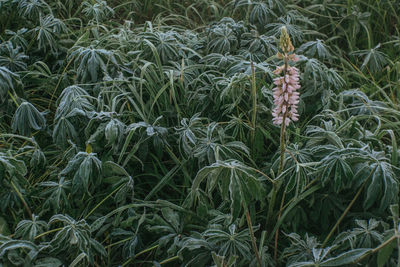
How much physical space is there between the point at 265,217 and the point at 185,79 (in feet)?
2.56

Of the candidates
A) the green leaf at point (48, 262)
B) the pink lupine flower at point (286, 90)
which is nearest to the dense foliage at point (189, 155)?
the green leaf at point (48, 262)

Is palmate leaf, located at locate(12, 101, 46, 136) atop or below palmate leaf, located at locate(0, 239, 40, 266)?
atop

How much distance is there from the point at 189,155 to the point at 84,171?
0.40m

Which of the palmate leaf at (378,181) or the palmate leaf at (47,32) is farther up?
the palmate leaf at (47,32)

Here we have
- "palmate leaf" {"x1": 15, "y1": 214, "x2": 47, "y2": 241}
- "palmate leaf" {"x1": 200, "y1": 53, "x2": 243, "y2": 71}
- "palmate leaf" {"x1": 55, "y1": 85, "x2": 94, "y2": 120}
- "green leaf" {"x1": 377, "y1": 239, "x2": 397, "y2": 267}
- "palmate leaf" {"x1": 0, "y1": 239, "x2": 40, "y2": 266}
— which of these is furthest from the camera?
"palmate leaf" {"x1": 200, "y1": 53, "x2": 243, "y2": 71}

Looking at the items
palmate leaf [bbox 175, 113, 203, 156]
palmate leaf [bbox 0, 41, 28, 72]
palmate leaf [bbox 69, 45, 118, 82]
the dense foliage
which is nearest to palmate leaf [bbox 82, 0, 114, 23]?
the dense foliage

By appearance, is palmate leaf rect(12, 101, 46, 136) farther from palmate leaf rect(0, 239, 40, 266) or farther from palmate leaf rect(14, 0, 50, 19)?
palmate leaf rect(14, 0, 50, 19)

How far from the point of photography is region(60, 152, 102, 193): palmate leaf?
168 centimetres

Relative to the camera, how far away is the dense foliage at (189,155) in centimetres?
154

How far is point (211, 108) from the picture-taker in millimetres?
2178

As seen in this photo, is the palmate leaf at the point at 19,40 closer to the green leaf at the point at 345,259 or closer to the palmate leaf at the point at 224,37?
the palmate leaf at the point at 224,37

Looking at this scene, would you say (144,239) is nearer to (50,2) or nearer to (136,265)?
(136,265)

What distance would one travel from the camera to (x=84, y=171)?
5.52 feet

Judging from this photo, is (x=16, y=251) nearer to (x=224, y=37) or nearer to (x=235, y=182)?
(x=235, y=182)
